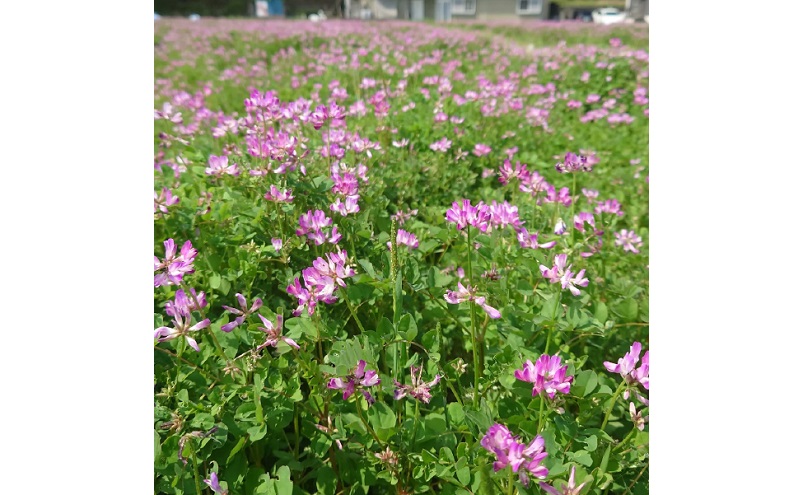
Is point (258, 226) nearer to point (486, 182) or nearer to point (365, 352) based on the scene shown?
point (365, 352)

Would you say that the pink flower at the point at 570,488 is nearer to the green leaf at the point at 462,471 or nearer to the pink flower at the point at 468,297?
the green leaf at the point at 462,471

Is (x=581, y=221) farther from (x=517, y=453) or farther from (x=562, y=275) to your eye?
(x=517, y=453)

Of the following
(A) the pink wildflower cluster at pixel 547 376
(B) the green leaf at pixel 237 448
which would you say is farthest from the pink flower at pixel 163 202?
(A) the pink wildflower cluster at pixel 547 376

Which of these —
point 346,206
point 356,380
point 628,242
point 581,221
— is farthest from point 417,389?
point 628,242

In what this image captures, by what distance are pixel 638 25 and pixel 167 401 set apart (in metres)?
11.4

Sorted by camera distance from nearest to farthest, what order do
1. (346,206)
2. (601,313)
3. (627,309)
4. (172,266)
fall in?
(172,266)
(601,313)
(627,309)
(346,206)

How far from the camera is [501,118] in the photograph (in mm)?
4262

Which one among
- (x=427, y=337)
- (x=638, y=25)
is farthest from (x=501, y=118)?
(x=638, y=25)

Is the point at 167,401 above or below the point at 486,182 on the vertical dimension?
below

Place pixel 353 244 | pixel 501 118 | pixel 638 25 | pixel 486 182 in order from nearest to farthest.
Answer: pixel 353 244 < pixel 486 182 < pixel 501 118 < pixel 638 25

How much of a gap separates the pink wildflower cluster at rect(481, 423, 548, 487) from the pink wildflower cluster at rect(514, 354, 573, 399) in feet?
0.45

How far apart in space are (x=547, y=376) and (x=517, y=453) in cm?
19

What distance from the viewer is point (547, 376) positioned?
1.01 m

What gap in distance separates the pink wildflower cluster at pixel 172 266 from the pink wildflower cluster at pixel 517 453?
0.80m
